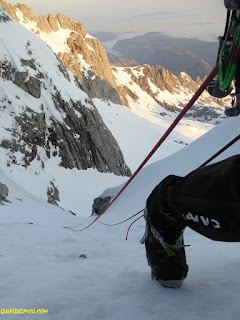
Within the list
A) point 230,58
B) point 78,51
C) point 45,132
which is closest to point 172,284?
point 230,58

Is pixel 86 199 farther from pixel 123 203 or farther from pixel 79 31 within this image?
pixel 79 31

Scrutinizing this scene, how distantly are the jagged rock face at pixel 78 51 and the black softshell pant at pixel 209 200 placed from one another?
8474cm

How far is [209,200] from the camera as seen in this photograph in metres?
1.39

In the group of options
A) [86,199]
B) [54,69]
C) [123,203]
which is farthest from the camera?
[54,69]

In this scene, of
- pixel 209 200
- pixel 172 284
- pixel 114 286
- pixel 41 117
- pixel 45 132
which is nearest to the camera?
pixel 209 200

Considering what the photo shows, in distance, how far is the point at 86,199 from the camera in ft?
90.3

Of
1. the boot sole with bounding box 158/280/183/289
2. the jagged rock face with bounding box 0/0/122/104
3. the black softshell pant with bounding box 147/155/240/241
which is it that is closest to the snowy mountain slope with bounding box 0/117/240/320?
the boot sole with bounding box 158/280/183/289

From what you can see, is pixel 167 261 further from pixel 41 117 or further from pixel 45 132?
pixel 45 132

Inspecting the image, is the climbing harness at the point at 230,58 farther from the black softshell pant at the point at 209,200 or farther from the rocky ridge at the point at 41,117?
the rocky ridge at the point at 41,117

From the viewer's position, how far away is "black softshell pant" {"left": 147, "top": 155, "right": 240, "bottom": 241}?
1.31 metres

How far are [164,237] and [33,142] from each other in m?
28.7

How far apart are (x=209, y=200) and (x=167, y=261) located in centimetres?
86

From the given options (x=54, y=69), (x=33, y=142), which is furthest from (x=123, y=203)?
(x=54, y=69)

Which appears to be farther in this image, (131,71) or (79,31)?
(131,71)
